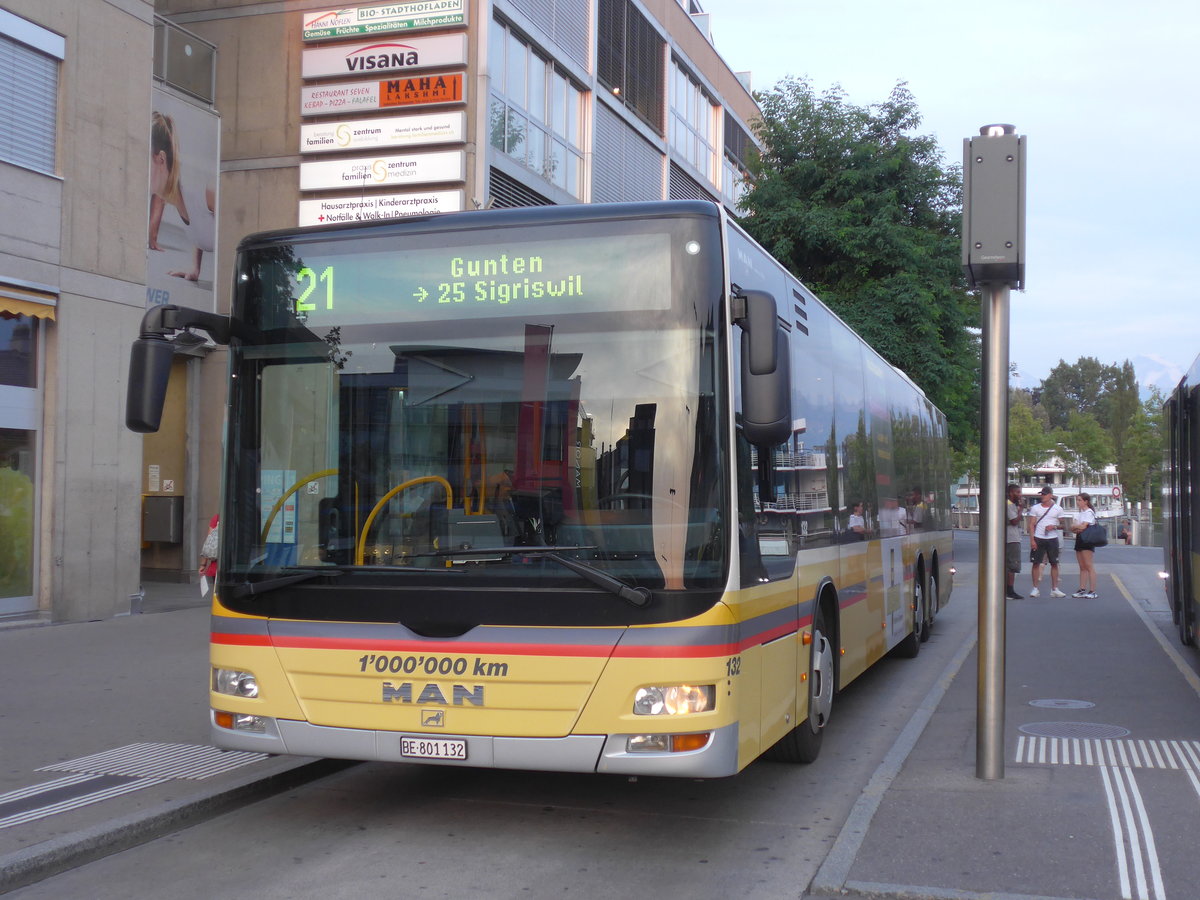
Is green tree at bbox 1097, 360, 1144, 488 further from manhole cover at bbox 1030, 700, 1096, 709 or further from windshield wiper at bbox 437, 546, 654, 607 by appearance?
windshield wiper at bbox 437, 546, 654, 607

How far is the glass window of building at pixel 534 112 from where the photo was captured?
2070 centimetres

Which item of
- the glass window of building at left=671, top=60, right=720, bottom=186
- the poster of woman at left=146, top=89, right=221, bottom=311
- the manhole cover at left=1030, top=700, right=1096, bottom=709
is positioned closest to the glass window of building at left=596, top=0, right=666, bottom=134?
the glass window of building at left=671, top=60, right=720, bottom=186

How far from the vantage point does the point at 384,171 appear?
20.4 meters

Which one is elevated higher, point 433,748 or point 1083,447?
point 1083,447

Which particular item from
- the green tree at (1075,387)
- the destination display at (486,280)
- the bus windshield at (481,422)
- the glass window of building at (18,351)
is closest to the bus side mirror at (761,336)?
the bus windshield at (481,422)

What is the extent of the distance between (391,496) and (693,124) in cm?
2777

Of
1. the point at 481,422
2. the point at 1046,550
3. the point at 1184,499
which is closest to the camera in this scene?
the point at 481,422

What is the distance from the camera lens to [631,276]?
5.70m

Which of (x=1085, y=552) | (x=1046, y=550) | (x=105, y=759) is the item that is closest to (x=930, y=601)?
(x=1085, y=552)

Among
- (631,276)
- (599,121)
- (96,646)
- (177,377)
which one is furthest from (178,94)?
(631,276)

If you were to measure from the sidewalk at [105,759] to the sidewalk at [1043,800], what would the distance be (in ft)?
10.9

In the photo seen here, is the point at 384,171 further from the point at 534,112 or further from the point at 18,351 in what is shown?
the point at 18,351

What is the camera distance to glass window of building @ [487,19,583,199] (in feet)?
67.9

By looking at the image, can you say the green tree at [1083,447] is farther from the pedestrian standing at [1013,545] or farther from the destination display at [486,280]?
the destination display at [486,280]
